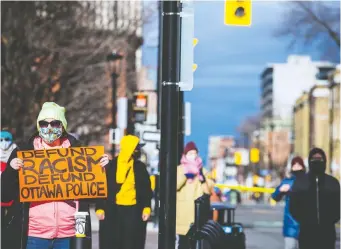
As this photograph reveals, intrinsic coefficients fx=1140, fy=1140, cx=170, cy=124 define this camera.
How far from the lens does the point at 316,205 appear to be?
1234 cm

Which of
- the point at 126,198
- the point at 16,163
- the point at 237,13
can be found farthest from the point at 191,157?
the point at 16,163

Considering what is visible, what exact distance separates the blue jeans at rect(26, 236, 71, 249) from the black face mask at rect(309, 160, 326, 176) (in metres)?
4.30

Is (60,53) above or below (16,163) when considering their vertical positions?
above

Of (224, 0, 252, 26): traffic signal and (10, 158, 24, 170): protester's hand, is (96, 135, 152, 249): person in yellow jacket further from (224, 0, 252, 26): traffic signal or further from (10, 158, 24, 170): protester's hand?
(10, 158, 24, 170): protester's hand

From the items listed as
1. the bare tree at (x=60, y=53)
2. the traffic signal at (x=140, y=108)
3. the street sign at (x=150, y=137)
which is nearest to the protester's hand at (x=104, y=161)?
the street sign at (x=150, y=137)

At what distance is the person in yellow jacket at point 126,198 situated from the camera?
13375 mm

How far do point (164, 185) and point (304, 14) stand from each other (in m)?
34.2

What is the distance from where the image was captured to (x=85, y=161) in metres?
9.40

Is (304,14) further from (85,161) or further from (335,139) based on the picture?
(335,139)

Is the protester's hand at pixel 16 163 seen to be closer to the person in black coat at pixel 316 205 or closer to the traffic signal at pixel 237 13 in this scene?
the traffic signal at pixel 237 13

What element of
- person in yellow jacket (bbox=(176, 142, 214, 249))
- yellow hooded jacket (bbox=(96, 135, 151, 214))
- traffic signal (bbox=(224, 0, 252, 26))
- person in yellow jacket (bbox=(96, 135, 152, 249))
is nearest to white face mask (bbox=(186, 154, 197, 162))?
person in yellow jacket (bbox=(176, 142, 214, 249))

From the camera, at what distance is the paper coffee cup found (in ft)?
28.5

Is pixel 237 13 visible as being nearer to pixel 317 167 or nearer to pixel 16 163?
pixel 317 167

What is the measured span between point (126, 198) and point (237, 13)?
125 inches
